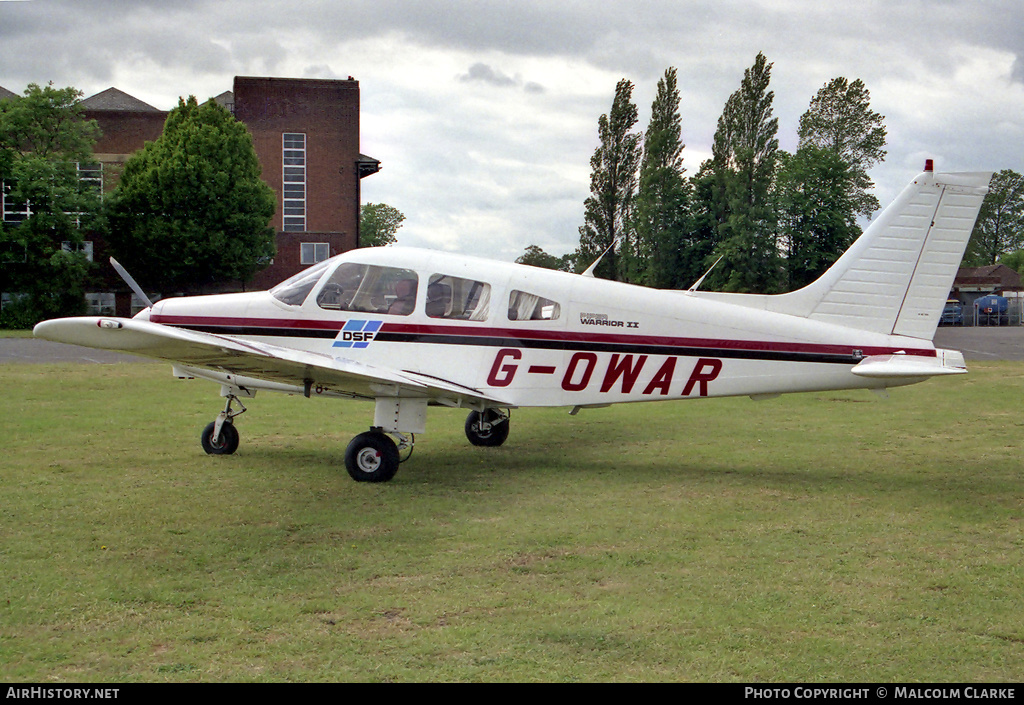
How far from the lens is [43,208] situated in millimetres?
50781

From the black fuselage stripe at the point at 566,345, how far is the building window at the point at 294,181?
2005 inches

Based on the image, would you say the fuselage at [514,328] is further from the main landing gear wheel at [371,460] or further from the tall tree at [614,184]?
the tall tree at [614,184]

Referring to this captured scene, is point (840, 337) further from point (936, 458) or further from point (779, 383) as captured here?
point (936, 458)

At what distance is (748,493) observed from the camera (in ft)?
29.6

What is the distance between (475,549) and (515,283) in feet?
13.4

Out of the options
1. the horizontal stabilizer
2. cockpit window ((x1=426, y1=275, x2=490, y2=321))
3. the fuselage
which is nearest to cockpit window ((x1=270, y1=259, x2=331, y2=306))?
the fuselage

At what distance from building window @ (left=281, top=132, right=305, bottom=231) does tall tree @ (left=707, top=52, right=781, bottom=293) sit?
2735 centimetres

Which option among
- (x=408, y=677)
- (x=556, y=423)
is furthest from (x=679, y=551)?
(x=556, y=423)

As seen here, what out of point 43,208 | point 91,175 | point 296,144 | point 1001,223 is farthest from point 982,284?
point 43,208

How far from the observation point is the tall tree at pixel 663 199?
5722 centimetres

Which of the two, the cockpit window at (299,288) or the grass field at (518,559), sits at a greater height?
the cockpit window at (299,288)

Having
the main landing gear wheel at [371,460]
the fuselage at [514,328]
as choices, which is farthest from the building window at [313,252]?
the main landing gear wheel at [371,460]

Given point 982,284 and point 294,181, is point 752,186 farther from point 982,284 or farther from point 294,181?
point 982,284

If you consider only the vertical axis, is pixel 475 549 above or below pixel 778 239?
below
